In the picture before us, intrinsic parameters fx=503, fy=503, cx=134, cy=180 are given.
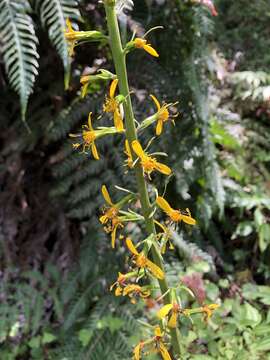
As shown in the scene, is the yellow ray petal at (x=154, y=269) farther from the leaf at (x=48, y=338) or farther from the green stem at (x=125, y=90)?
the leaf at (x=48, y=338)

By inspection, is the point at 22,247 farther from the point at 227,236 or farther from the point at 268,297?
the point at 268,297

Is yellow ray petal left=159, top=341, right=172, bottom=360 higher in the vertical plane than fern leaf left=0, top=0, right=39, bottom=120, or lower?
lower

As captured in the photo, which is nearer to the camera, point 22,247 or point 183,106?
point 183,106

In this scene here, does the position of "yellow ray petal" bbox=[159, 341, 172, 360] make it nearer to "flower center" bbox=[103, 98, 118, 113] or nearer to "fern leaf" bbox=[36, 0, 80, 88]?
"flower center" bbox=[103, 98, 118, 113]

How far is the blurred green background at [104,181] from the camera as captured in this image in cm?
179

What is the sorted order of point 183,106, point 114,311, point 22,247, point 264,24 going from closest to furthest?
point 114,311, point 183,106, point 22,247, point 264,24

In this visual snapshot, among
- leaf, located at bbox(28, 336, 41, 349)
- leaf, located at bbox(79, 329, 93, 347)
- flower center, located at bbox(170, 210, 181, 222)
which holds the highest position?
flower center, located at bbox(170, 210, 181, 222)

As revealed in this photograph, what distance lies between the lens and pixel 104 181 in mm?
1907

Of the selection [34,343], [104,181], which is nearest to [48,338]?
[34,343]

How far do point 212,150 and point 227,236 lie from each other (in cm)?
47

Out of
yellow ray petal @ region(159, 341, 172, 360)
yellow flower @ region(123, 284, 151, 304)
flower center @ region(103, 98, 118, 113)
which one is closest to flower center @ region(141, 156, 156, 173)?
flower center @ region(103, 98, 118, 113)

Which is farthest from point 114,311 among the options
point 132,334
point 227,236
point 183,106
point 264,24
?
point 264,24

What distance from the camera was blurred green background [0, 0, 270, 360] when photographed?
1.79 m

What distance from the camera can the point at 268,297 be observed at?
48.8 inches
